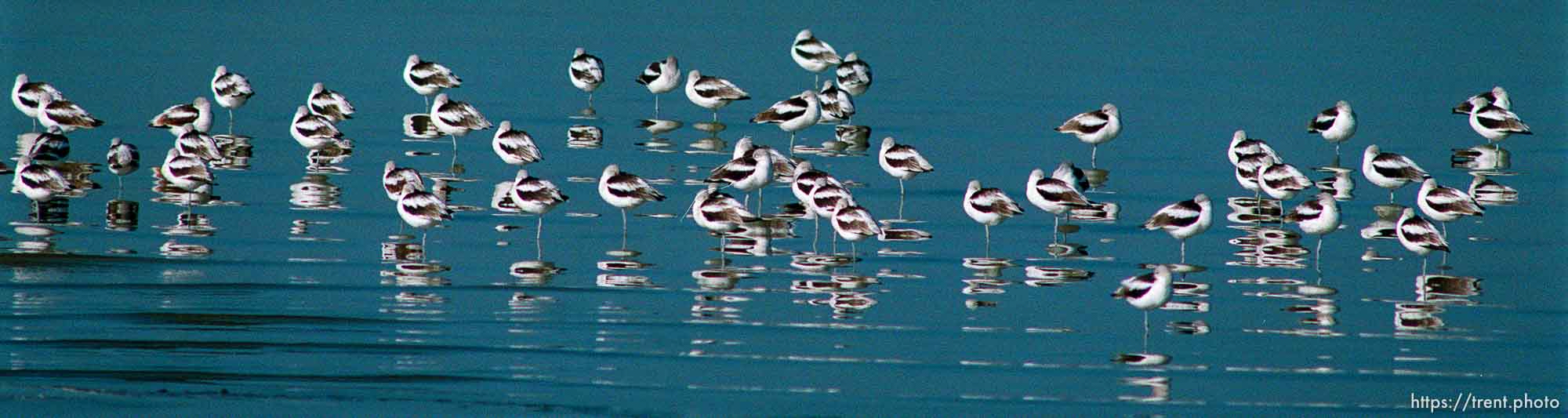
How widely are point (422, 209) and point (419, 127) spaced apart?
30.1 ft

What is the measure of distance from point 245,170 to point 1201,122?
13508mm

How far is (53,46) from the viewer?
113 feet

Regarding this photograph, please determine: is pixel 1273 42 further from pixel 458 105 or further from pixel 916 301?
pixel 916 301

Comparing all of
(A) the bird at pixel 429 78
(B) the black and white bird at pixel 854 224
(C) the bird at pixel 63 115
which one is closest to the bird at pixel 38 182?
(C) the bird at pixel 63 115

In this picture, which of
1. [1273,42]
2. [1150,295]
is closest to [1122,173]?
[1150,295]

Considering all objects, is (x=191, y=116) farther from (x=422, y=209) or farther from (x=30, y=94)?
(x=422, y=209)

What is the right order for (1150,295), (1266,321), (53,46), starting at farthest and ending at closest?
(53,46)
(1266,321)
(1150,295)

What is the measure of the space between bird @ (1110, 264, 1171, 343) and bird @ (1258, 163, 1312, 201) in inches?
259

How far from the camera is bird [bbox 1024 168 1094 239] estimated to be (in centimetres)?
1820

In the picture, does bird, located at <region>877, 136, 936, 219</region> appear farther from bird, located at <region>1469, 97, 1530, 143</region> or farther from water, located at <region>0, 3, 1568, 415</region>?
bird, located at <region>1469, 97, 1530, 143</region>

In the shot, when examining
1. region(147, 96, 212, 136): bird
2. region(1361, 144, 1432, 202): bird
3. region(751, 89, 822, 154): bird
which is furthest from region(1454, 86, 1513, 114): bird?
region(147, 96, 212, 136): bird

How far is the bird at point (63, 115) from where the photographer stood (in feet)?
76.9

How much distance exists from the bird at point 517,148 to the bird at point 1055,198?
5882 millimetres

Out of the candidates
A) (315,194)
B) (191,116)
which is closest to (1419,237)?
(315,194)
